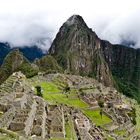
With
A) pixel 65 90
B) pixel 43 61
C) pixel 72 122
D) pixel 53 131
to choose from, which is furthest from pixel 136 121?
pixel 43 61

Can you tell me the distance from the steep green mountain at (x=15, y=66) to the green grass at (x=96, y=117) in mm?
59683

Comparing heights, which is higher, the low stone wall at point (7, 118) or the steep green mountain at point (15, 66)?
the steep green mountain at point (15, 66)

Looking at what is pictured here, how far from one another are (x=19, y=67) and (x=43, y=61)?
103 feet

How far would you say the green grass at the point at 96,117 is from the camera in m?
90.6

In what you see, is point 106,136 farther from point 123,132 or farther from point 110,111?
point 110,111

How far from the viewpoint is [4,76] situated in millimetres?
159000

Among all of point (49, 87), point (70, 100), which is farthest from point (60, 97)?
point (49, 87)

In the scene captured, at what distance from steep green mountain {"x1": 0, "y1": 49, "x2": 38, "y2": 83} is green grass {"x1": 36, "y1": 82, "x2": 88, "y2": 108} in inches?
1266

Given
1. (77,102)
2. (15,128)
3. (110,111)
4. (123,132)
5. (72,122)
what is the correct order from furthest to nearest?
(77,102) < (110,111) < (123,132) < (72,122) < (15,128)

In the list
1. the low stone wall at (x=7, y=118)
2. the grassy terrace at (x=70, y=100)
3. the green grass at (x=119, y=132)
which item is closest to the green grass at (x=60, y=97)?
the grassy terrace at (x=70, y=100)

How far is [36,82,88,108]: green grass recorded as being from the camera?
105700 mm

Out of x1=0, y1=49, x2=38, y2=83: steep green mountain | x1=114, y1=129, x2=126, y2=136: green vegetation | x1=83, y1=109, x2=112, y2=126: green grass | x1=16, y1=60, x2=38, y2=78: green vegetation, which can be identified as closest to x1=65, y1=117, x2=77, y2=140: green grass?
x1=114, y1=129, x2=126, y2=136: green vegetation

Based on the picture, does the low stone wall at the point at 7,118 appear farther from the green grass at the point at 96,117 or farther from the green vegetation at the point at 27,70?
the green vegetation at the point at 27,70

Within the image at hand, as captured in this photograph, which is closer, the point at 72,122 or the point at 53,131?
the point at 53,131
